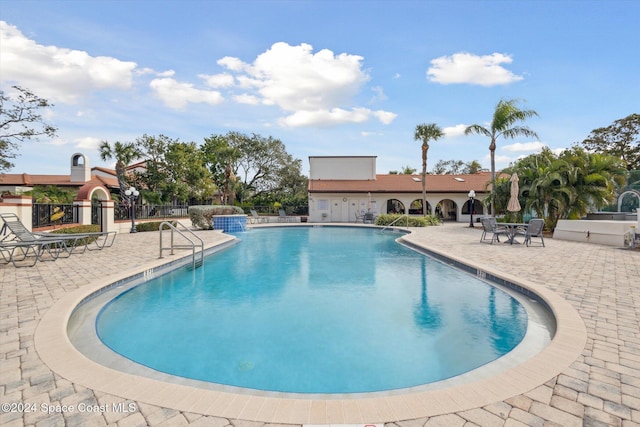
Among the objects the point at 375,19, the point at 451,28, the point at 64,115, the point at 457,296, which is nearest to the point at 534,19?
the point at 451,28

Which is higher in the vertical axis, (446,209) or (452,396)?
(446,209)

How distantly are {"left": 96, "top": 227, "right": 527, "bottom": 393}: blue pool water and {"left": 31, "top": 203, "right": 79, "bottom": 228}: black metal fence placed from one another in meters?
7.80

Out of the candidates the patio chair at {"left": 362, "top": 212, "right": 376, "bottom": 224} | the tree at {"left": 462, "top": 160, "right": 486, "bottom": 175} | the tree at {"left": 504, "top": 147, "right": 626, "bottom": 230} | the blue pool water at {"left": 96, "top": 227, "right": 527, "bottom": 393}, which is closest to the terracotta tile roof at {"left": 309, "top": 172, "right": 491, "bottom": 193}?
the patio chair at {"left": 362, "top": 212, "right": 376, "bottom": 224}

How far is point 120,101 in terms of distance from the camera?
51.1 feet

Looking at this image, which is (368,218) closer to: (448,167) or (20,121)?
(20,121)

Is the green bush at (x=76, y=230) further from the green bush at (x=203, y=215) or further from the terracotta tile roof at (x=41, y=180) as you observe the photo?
the terracotta tile roof at (x=41, y=180)

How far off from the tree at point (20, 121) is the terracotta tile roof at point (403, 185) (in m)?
18.9

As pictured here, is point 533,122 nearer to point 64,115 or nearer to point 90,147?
point 64,115

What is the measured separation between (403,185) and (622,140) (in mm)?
26895

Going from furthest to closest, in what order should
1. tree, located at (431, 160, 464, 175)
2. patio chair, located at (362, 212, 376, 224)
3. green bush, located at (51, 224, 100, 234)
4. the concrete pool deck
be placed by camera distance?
tree, located at (431, 160, 464, 175) → patio chair, located at (362, 212, 376, 224) → green bush, located at (51, 224, 100, 234) → the concrete pool deck

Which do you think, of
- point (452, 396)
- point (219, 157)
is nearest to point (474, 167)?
point (219, 157)

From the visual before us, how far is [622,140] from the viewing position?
35.8 m

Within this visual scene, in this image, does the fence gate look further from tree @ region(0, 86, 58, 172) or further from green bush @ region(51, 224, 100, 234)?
tree @ region(0, 86, 58, 172)

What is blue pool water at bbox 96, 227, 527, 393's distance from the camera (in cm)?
376
